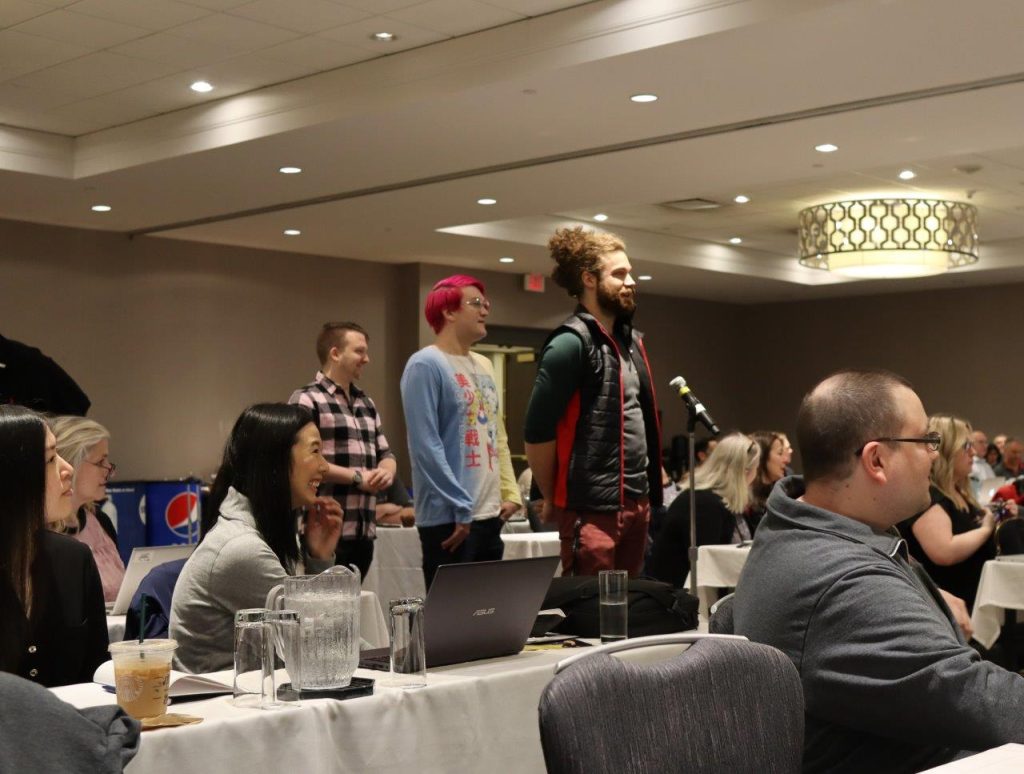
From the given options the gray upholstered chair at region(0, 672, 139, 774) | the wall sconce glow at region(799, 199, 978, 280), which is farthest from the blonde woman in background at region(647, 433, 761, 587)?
the wall sconce glow at region(799, 199, 978, 280)

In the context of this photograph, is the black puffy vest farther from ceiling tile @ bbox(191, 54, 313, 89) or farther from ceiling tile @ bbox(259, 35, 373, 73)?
ceiling tile @ bbox(191, 54, 313, 89)

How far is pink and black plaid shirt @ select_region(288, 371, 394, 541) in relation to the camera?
5.06 meters

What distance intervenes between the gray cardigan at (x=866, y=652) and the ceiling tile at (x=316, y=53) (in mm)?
4934

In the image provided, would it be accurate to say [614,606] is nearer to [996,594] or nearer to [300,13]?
[996,594]

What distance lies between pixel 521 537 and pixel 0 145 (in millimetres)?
4105

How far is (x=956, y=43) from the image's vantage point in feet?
18.4

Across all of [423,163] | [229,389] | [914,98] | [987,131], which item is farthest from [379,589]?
[229,389]

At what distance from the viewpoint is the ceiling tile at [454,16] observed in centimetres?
588

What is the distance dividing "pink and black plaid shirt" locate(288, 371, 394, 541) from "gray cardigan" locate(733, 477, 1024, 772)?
3206 mm

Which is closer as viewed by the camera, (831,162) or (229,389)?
(831,162)

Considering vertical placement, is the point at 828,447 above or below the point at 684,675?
above

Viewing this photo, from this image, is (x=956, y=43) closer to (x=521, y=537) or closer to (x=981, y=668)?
(x=521, y=537)

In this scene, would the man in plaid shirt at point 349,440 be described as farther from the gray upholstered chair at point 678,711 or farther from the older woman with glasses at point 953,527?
the gray upholstered chair at point 678,711

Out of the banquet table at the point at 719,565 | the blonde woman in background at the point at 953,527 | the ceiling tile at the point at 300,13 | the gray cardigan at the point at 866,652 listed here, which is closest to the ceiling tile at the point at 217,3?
the ceiling tile at the point at 300,13
